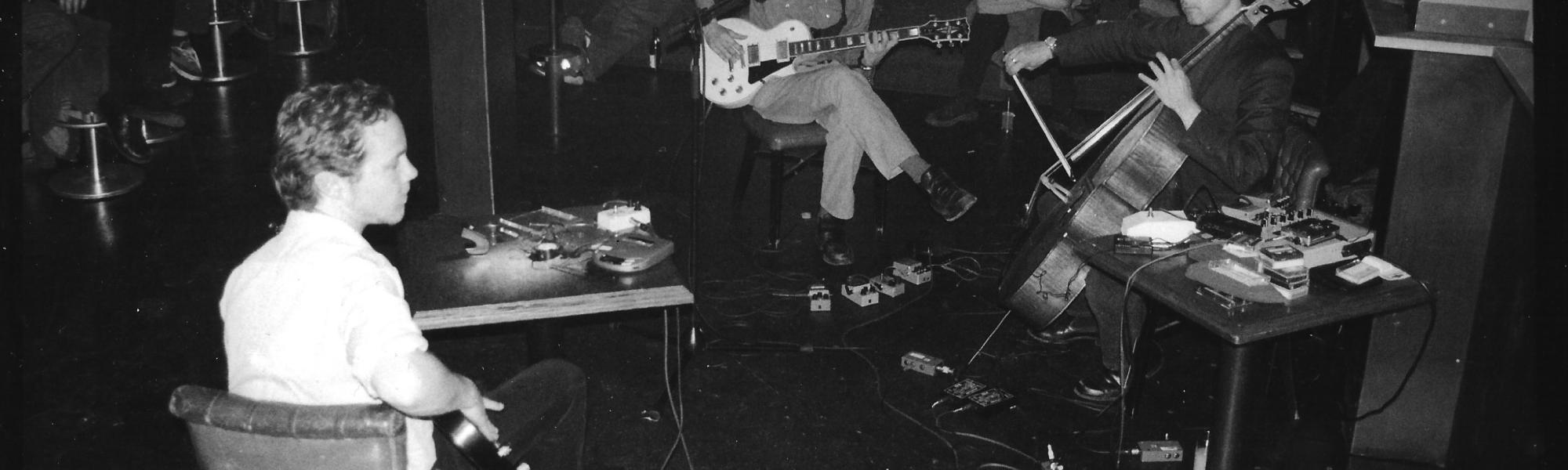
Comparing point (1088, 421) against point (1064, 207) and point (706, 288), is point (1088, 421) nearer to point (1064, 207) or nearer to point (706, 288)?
point (1064, 207)

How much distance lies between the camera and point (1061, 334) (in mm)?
4191

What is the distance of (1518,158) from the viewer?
9.52 feet

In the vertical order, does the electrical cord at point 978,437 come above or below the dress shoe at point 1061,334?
below

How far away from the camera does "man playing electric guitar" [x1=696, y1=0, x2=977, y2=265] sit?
15.9 ft

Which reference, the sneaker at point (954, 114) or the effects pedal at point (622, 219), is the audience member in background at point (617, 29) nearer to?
the sneaker at point (954, 114)

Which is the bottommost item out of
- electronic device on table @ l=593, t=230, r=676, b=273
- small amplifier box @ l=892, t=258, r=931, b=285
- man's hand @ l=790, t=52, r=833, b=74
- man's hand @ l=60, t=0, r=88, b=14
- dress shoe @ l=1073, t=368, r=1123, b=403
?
dress shoe @ l=1073, t=368, r=1123, b=403

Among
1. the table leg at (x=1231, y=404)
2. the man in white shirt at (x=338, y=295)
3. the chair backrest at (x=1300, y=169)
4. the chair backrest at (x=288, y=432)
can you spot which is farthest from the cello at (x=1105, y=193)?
the chair backrest at (x=288, y=432)

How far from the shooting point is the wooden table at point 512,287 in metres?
2.67

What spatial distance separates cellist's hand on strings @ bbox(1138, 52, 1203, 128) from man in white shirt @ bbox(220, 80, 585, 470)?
2029mm

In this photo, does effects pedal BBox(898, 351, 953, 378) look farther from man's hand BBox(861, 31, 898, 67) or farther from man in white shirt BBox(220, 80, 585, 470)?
man in white shirt BBox(220, 80, 585, 470)

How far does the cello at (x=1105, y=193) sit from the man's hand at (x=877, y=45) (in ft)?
4.53

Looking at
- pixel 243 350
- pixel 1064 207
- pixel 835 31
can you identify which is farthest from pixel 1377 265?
pixel 835 31

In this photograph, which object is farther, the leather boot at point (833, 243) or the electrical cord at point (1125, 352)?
the leather boot at point (833, 243)

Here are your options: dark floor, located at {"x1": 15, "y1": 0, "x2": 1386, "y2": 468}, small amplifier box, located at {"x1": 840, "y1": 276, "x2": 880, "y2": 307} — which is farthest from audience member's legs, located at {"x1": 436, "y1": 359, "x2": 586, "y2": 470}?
small amplifier box, located at {"x1": 840, "y1": 276, "x2": 880, "y2": 307}
